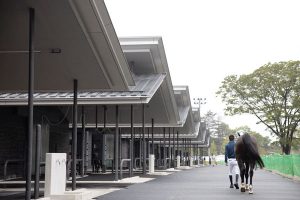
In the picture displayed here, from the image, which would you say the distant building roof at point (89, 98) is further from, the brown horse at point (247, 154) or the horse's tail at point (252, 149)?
the horse's tail at point (252, 149)

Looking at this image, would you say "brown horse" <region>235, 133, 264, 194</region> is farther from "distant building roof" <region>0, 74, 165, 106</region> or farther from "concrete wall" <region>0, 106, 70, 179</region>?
"concrete wall" <region>0, 106, 70, 179</region>

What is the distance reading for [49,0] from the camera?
955cm

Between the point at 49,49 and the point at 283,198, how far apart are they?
20.6 feet

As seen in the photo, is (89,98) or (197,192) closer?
(197,192)

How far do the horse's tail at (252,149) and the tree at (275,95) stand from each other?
31731 millimetres

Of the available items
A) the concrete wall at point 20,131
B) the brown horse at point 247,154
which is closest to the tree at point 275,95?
the concrete wall at point 20,131

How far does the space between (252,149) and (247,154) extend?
23 cm

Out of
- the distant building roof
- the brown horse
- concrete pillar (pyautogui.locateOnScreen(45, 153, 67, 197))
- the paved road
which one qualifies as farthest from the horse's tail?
the distant building roof

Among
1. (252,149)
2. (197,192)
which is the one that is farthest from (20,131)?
(252,149)

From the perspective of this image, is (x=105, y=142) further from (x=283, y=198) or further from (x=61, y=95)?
(x=283, y=198)

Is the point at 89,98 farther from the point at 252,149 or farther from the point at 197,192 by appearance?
the point at 252,149

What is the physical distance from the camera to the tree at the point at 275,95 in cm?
4600

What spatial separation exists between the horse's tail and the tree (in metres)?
31.7

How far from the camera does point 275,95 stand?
154 ft
